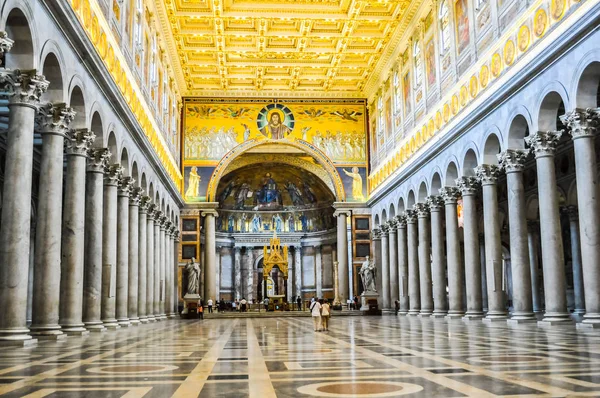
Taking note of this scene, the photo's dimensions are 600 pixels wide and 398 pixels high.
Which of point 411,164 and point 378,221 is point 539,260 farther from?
point 378,221

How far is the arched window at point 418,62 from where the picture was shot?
3344 cm

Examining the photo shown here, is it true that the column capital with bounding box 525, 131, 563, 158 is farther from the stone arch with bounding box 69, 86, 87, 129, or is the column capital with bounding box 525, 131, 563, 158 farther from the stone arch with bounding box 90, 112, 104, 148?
the stone arch with bounding box 90, 112, 104, 148

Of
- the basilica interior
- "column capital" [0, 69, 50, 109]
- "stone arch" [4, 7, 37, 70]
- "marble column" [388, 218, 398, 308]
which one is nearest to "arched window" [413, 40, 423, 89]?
the basilica interior

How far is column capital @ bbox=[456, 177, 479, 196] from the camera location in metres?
26.5

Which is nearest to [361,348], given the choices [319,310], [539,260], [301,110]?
[319,310]

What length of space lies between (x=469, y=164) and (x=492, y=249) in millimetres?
4460

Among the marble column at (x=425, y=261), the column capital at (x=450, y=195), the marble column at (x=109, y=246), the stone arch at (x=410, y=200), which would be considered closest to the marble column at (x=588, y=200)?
the column capital at (x=450, y=195)

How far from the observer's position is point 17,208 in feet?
45.2

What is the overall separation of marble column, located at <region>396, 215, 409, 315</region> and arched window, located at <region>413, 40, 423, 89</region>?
765 cm

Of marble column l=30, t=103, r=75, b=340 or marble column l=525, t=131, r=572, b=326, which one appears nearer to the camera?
marble column l=30, t=103, r=75, b=340

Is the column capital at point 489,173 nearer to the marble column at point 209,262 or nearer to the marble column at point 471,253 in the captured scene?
the marble column at point 471,253

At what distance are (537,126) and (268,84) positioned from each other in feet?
87.8

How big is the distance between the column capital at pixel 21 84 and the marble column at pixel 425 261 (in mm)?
22054

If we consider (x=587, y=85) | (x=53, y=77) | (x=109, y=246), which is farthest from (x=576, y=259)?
(x=53, y=77)
